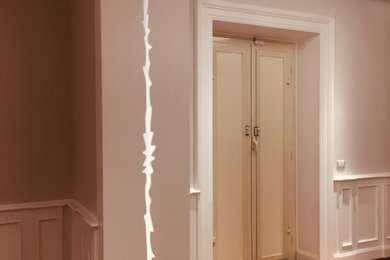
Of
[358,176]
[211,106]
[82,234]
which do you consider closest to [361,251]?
[358,176]

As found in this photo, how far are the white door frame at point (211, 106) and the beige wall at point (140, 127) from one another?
3.29ft

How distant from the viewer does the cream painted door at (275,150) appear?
378cm

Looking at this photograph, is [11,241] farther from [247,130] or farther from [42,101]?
[247,130]

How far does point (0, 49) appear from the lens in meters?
2.47

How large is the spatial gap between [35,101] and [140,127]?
37.7 inches

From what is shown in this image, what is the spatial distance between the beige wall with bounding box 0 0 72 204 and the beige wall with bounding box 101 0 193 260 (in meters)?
0.84

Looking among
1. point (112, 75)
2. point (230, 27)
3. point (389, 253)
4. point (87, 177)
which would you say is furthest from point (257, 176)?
point (112, 75)

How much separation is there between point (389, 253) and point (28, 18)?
3924 mm

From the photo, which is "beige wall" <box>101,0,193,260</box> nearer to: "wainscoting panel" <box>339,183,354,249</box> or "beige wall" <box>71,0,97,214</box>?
"beige wall" <box>71,0,97,214</box>

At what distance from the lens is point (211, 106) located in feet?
10.4

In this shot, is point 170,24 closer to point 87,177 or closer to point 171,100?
point 171,100

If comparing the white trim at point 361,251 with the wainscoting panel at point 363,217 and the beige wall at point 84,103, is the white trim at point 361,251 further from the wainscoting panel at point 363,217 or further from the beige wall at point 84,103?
the beige wall at point 84,103

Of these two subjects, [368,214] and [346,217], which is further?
[368,214]

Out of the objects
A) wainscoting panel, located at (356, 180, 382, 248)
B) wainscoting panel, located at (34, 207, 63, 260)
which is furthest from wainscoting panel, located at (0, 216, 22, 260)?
wainscoting panel, located at (356, 180, 382, 248)
